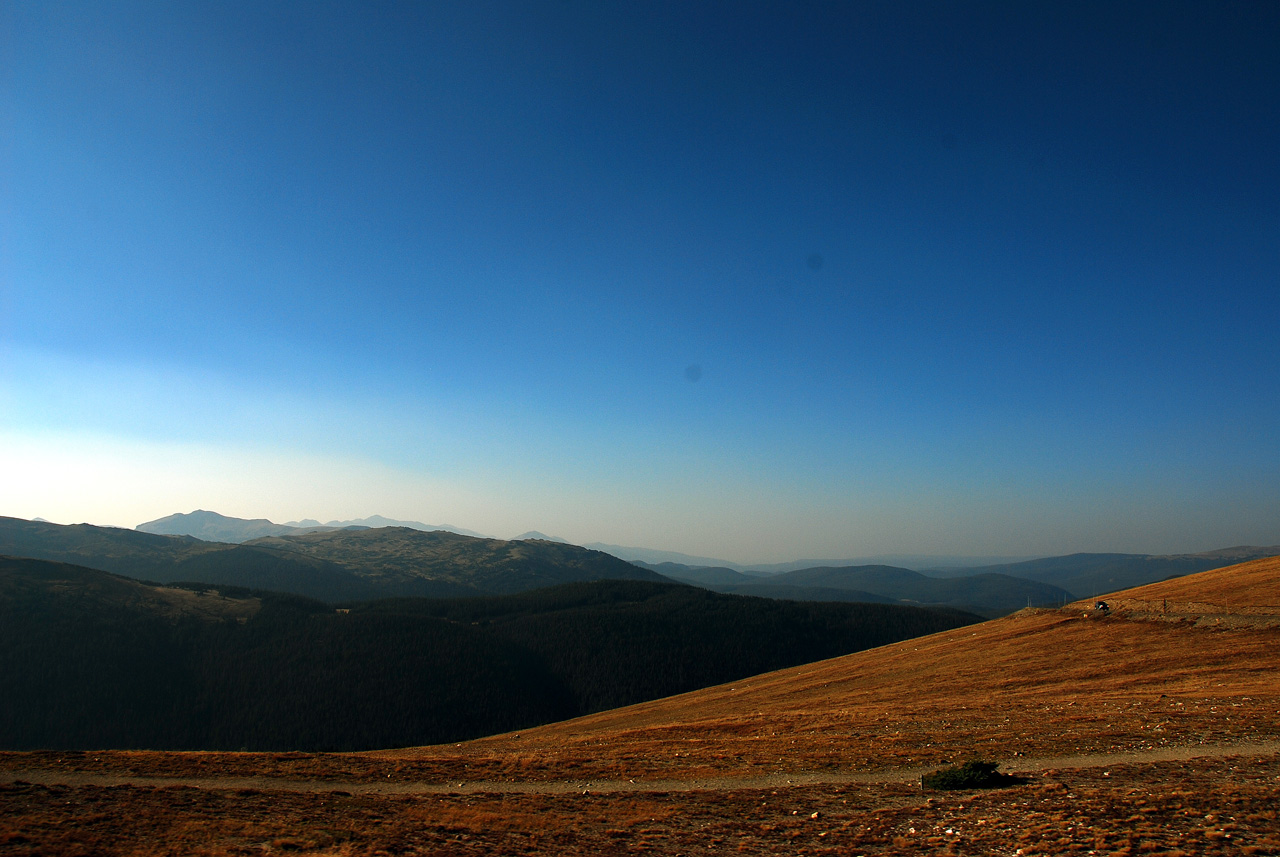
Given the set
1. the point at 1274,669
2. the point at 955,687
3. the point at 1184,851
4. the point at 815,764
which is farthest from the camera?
the point at 955,687

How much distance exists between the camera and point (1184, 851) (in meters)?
14.5

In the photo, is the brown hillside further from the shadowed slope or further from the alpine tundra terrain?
the alpine tundra terrain

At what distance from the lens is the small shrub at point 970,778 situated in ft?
69.6

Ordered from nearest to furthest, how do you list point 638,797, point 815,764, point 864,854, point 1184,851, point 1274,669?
1. point 1184,851
2. point 864,854
3. point 638,797
4. point 815,764
5. point 1274,669

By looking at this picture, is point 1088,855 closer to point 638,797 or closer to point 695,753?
point 638,797

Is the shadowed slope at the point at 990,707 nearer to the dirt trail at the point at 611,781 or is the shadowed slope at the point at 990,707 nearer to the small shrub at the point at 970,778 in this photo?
the dirt trail at the point at 611,781

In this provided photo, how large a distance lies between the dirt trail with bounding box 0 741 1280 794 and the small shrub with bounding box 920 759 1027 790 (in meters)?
1.49

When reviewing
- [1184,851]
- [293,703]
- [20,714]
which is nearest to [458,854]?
[1184,851]

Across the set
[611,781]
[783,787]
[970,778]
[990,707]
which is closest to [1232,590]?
[990,707]

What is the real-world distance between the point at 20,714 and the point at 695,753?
263 m

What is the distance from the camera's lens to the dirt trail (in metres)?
22.8

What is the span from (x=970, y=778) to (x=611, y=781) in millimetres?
14397

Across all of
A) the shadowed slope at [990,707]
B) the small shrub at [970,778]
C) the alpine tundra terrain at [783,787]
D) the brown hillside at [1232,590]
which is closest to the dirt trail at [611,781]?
the alpine tundra terrain at [783,787]

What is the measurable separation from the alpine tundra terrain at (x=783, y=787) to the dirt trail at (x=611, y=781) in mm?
137
